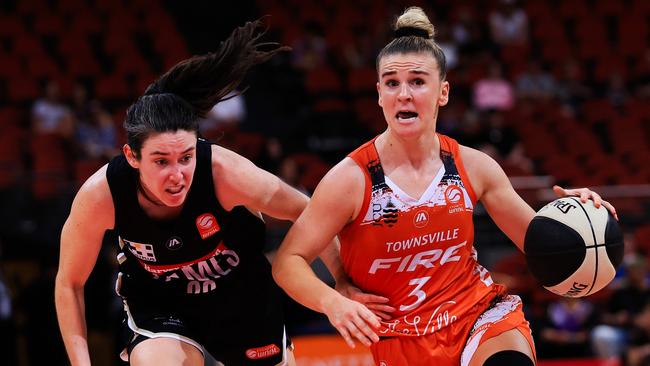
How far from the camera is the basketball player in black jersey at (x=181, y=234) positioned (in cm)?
387

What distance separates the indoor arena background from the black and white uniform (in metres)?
3.92

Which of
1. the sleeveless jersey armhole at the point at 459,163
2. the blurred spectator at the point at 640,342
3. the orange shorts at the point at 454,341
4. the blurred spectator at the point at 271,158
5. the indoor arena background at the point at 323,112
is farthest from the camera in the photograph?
the blurred spectator at the point at 271,158

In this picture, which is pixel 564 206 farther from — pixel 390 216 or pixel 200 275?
pixel 200 275

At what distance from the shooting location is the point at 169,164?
3795 mm

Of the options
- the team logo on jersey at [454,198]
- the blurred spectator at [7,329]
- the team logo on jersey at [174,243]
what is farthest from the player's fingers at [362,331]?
the blurred spectator at [7,329]

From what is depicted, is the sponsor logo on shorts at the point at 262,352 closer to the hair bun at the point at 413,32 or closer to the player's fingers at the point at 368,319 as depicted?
the player's fingers at the point at 368,319

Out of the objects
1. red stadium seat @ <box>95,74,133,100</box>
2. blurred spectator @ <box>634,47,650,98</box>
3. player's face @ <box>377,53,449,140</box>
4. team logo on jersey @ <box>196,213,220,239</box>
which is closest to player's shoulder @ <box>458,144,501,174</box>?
player's face @ <box>377,53,449,140</box>

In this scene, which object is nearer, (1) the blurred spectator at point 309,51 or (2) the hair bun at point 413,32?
(2) the hair bun at point 413,32

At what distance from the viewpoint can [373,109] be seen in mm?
13398

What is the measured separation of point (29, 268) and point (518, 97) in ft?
24.9

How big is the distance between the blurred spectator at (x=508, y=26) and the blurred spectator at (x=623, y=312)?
7.22 metres

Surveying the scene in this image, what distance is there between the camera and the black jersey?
397cm

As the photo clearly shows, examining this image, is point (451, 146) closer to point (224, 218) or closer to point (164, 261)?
point (224, 218)

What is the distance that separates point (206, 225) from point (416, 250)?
2.94 ft
